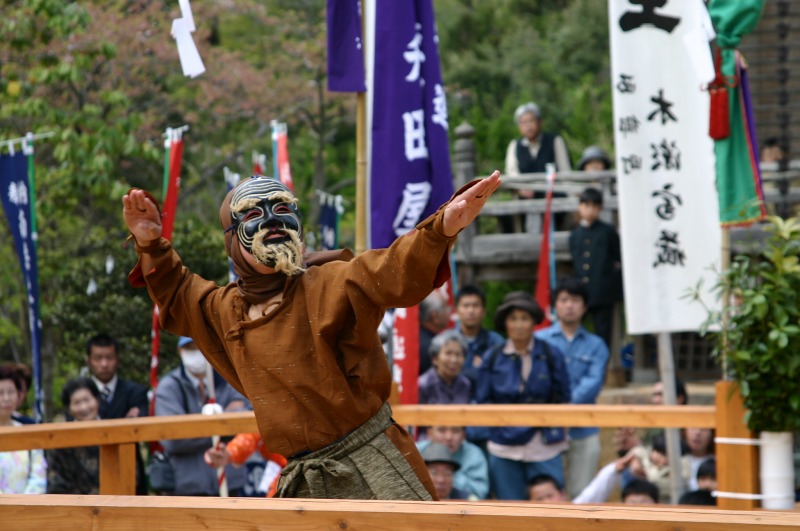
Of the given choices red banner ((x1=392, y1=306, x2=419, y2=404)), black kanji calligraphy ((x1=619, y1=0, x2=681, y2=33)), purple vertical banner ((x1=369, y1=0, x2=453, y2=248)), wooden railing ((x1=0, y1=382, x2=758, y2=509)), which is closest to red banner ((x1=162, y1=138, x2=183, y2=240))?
red banner ((x1=392, y1=306, x2=419, y2=404))

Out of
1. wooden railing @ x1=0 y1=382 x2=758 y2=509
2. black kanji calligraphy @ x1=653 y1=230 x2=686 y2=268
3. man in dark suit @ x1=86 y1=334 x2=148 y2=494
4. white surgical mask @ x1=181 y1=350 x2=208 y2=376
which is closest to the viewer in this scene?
wooden railing @ x1=0 y1=382 x2=758 y2=509

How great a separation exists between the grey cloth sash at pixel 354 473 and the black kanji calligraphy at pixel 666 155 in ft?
10.9

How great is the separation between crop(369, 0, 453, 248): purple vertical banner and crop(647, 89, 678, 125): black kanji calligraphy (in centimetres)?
142

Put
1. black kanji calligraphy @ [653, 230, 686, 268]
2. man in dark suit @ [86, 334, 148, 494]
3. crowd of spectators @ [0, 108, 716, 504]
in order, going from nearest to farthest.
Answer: crowd of spectators @ [0, 108, 716, 504]
black kanji calligraphy @ [653, 230, 686, 268]
man in dark suit @ [86, 334, 148, 494]

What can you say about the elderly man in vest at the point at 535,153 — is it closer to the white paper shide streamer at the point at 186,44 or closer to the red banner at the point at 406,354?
the red banner at the point at 406,354

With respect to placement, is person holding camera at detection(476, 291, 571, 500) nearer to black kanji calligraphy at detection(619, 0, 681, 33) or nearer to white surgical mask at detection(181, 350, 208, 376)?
white surgical mask at detection(181, 350, 208, 376)

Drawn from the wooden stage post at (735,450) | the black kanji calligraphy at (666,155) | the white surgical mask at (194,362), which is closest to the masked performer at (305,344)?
the wooden stage post at (735,450)

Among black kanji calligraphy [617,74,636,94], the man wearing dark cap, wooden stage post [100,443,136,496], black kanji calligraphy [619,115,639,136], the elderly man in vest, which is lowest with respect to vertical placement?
the man wearing dark cap

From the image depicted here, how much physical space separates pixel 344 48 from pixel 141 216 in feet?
6.57

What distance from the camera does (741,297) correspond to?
483 cm

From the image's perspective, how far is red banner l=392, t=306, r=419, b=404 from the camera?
6.00 metres

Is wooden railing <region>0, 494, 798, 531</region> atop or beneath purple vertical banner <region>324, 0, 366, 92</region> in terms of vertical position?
beneath

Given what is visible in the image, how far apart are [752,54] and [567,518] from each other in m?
9.42

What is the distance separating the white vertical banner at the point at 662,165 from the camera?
6238mm
